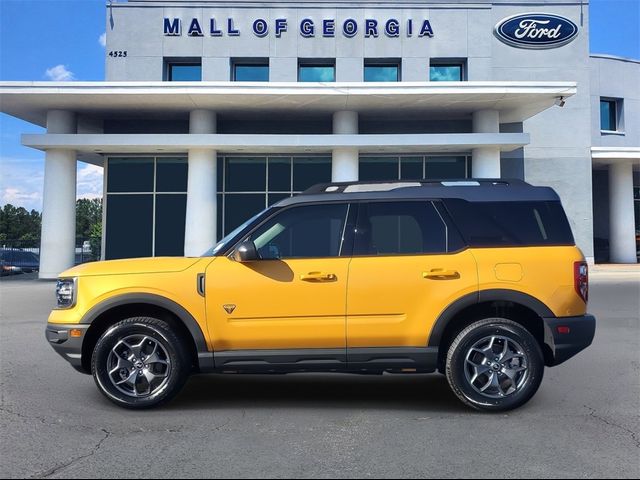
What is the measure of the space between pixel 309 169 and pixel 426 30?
25.9 ft

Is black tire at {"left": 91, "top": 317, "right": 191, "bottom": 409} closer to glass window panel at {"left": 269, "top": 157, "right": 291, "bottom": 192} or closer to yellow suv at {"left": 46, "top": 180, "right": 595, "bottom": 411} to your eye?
yellow suv at {"left": 46, "top": 180, "right": 595, "bottom": 411}

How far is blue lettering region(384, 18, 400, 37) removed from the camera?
23.4 metres

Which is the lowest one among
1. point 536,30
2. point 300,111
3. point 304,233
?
point 304,233

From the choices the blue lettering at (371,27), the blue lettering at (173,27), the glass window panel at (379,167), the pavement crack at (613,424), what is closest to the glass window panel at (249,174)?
the glass window panel at (379,167)

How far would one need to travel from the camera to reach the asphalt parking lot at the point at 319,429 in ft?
12.2

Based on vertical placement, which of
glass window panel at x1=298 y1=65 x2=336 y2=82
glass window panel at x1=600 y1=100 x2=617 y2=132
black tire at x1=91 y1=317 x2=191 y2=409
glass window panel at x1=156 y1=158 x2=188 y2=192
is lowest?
black tire at x1=91 y1=317 x2=191 y2=409

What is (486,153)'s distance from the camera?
20.6 meters

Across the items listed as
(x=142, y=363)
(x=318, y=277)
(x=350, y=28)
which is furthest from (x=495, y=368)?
(x=350, y=28)

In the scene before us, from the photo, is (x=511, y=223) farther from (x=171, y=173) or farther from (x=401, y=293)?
(x=171, y=173)

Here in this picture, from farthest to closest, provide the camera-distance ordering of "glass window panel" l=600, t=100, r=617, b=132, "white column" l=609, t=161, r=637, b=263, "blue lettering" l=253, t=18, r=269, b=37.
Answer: "glass window panel" l=600, t=100, r=617, b=132
"white column" l=609, t=161, r=637, b=263
"blue lettering" l=253, t=18, r=269, b=37

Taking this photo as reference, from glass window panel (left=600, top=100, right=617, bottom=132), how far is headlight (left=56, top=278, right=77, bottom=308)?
28.8 metres

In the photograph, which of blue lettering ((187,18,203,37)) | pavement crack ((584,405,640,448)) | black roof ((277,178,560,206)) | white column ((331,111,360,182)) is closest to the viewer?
pavement crack ((584,405,640,448))

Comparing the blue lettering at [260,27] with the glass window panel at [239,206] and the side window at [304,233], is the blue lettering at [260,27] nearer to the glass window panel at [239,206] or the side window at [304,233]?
the glass window panel at [239,206]

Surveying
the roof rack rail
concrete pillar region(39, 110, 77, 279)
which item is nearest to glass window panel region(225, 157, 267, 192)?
concrete pillar region(39, 110, 77, 279)
